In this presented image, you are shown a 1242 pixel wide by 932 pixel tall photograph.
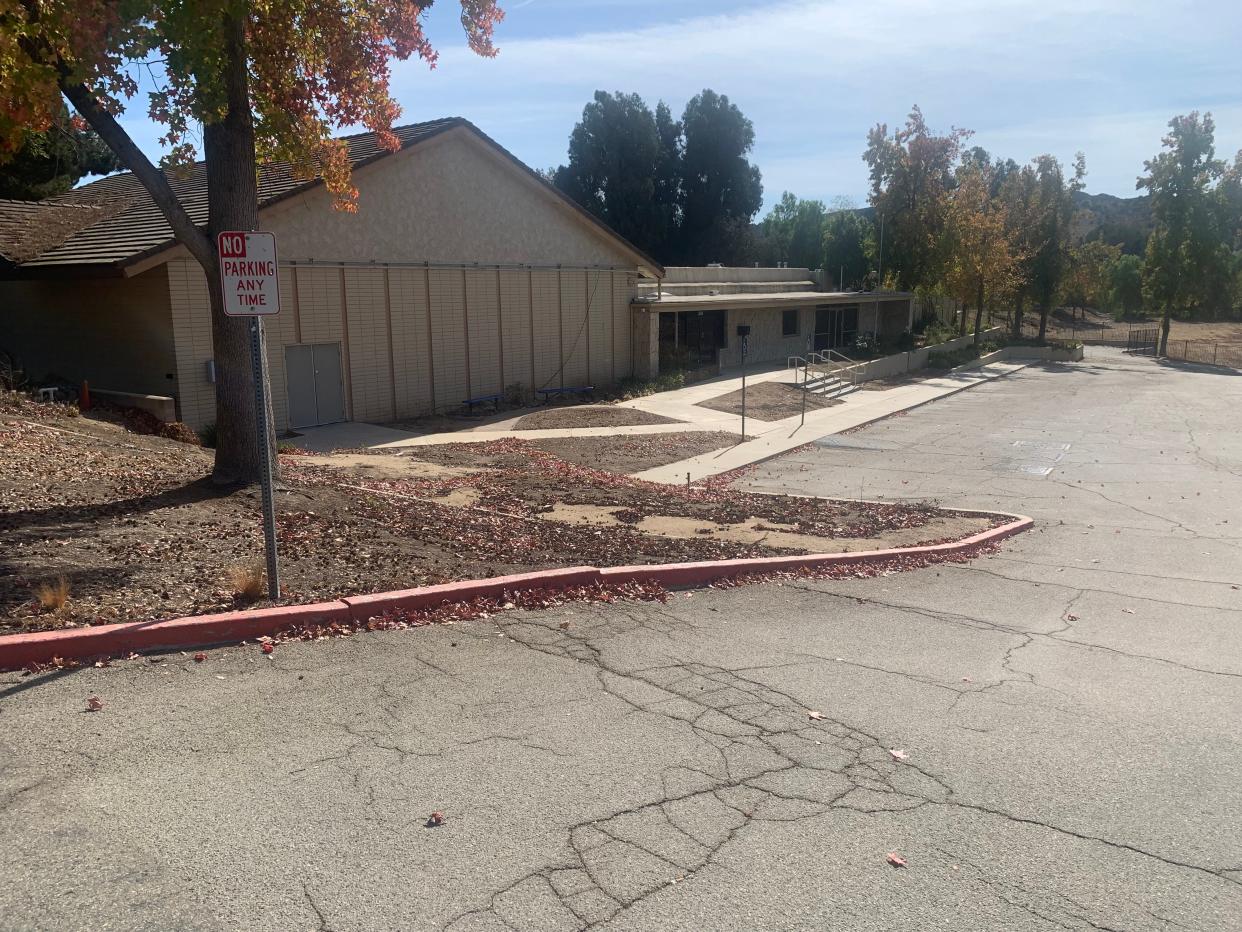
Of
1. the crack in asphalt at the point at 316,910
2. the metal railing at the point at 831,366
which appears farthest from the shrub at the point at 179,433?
the metal railing at the point at 831,366

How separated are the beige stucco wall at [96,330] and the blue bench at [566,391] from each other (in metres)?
10.6

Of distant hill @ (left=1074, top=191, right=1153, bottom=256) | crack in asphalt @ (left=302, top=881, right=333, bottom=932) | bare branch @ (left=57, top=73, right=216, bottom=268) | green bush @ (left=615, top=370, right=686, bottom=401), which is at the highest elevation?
distant hill @ (left=1074, top=191, right=1153, bottom=256)

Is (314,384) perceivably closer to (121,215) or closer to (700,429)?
(121,215)

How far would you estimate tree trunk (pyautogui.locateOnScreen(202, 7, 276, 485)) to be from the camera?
9.84 metres

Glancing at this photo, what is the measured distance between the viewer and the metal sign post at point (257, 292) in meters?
6.57

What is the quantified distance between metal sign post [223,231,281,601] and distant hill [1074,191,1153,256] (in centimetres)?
7841

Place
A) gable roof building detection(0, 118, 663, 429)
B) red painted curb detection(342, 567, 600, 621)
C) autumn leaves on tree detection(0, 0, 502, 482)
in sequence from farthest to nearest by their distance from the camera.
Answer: gable roof building detection(0, 118, 663, 429), autumn leaves on tree detection(0, 0, 502, 482), red painted curb detection(342, 567, 600, 621)

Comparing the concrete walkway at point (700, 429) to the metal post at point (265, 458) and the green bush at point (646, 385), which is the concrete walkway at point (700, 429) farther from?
the metal post at point (265, 458)

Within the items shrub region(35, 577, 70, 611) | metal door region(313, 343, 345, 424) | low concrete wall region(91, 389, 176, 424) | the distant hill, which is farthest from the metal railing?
the distant hill

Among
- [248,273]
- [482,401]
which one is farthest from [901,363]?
[248,273]

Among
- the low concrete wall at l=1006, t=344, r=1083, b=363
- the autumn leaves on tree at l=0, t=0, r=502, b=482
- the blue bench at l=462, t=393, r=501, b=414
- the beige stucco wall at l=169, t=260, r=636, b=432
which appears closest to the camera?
the autumn leaves on tree at l=0, t=0, r=502, b=482

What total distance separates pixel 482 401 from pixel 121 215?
9.03 m

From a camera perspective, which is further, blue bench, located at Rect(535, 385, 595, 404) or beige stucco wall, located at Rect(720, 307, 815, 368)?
beige stucco wall, located at Rect(720, 307, 815, 368)

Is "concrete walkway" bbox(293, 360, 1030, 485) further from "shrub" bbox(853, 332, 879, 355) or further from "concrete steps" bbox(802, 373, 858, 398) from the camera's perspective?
"shrub" bbox(853, 332, 879, 355)
